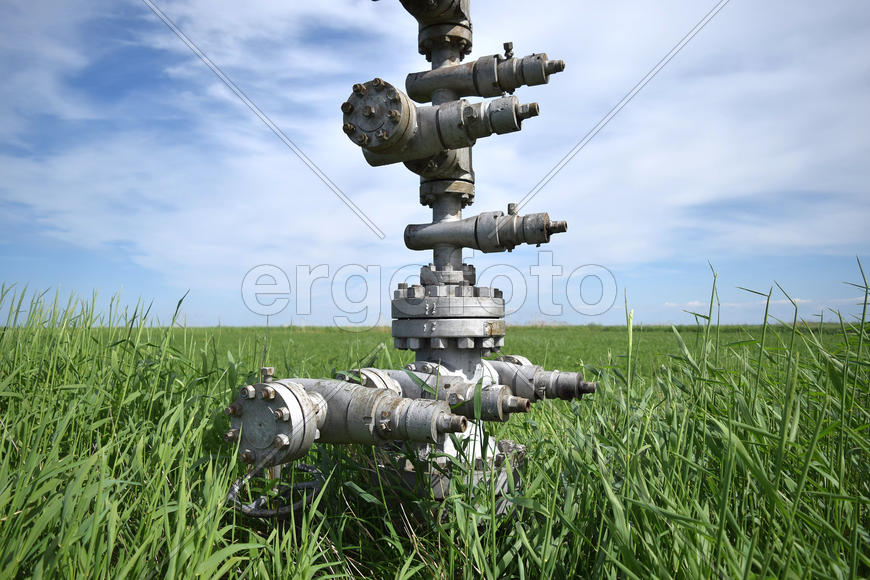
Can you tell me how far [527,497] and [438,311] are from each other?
1293 mm

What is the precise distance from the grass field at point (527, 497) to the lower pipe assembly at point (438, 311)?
0.76ft

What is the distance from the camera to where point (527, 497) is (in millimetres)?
2023

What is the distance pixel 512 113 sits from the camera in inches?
115

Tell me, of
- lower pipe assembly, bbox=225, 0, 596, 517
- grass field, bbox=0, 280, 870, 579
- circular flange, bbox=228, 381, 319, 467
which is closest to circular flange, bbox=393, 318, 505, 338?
lower pipe assembly, bbox=225, 0, 596, 517

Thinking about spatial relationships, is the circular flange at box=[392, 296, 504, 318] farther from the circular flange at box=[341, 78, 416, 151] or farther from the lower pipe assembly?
the circular flange at box=[341, 78, 416, 151]

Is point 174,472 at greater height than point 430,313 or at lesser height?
lesser

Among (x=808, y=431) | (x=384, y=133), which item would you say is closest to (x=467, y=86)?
(x=384, y=133)

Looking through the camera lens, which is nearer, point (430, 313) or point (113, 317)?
point (430, 313)

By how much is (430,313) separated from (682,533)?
182 centimetres

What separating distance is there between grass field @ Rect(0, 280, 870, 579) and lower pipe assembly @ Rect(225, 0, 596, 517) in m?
0.23

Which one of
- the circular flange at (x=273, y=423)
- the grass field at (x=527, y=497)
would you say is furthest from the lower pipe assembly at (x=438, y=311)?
the grass field at (x=527, y=497)

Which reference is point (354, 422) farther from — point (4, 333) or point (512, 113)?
point (4, 333)

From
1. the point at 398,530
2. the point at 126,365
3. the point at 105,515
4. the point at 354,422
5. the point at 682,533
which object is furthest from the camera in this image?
the point at 126,365

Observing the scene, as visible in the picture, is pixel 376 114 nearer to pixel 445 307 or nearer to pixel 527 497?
pixel 445 307
